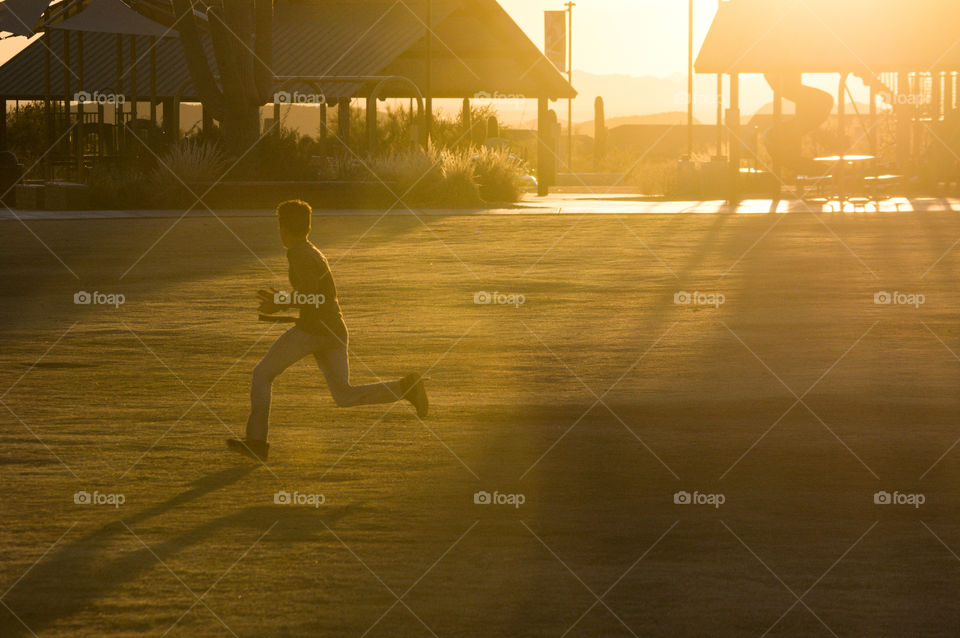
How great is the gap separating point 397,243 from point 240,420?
1403 centimetres

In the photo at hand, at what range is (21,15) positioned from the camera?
1366 inches

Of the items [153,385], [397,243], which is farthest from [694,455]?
[397,243]

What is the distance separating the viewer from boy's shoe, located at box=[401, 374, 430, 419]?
880 cm

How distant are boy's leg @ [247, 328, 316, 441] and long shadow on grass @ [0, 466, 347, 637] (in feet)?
2.04

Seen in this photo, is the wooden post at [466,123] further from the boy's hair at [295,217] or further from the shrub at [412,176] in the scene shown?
the boy's hair at [295,217]

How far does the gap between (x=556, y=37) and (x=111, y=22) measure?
21.6 meters

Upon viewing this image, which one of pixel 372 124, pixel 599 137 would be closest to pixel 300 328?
pixel 372 124

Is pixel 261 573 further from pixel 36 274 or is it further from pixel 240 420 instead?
pixel 36 274

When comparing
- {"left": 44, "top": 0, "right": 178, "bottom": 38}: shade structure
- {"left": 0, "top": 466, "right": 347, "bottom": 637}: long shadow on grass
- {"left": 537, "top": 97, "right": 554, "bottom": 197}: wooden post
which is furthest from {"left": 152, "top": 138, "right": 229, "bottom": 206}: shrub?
{"left": 0, "top": 466, "right": 347, "bottom": 637}: long shadow on grass

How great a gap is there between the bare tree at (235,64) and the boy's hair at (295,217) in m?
25.4

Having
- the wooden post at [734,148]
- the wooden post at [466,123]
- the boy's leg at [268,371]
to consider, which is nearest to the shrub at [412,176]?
the wooden post at [734,148]

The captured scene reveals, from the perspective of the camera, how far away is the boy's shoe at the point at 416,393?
8.80 meters

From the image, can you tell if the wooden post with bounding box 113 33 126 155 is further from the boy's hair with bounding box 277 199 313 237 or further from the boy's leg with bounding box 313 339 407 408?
the boy's hair with bounding box 277 199 313 237

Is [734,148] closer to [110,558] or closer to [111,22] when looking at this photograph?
[111,22]
